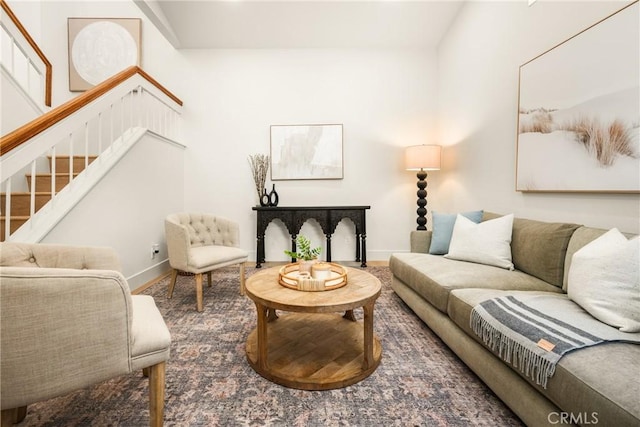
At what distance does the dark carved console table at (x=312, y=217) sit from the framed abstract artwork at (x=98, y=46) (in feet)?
9.35

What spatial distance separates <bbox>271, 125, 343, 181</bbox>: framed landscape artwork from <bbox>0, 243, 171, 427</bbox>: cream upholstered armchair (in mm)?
3289

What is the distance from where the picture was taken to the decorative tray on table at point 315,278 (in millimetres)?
1736

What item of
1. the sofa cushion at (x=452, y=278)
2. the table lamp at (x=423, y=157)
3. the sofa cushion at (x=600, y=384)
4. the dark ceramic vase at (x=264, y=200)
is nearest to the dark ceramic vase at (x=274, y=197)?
the dark ceramic vase at (x=264, y=200)

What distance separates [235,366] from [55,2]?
548 centimetres

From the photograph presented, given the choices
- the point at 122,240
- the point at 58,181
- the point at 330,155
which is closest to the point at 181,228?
the point at 122,240

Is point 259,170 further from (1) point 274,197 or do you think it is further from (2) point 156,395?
(2) point 156,395

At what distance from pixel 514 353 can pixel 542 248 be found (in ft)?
3.49

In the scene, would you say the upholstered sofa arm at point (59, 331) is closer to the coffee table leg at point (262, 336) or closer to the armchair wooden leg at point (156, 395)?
the armchair wooden leg at point (156, 395)

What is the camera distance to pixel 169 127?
13.1ft

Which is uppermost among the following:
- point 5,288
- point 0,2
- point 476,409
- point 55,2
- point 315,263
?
point 55,2

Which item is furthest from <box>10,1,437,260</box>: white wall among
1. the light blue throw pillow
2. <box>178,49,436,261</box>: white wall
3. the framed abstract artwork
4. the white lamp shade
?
the light blue throw pillow

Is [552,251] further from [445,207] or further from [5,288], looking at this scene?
[5,288]

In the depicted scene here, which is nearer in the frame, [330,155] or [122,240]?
[122,240]

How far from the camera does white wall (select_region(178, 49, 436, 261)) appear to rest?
13.9ft
